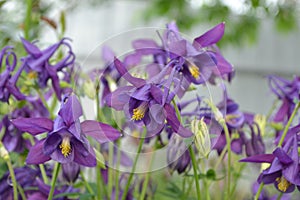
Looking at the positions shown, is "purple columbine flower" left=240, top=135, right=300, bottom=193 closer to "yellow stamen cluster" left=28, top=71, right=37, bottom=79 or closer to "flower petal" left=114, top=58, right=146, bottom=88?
"flower petal" left=114, top=58, right=146, bottom=88

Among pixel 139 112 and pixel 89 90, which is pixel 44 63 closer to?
pixel 89 90

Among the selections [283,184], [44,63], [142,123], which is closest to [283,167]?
[283,184]

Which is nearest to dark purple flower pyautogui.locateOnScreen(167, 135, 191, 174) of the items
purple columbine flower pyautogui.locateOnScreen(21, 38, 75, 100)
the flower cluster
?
the flower cluster

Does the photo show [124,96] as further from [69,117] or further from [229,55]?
[229,55]

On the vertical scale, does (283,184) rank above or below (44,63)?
below

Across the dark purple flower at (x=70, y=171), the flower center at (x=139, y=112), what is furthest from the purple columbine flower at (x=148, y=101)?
the dark purple flower at (x=70, y=171)

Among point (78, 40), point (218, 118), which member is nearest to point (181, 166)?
point (218, 118)
